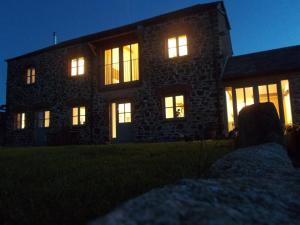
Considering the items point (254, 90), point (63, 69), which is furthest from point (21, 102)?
point (254, 90)

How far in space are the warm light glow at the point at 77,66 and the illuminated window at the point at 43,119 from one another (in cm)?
305

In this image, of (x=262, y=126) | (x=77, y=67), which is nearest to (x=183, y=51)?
(x=77, y=67)

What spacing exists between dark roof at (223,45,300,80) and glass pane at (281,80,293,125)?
0.72 meters

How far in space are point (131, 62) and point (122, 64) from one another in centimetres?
57

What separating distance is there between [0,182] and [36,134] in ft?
45.1

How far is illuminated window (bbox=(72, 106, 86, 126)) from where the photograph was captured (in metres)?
14.4

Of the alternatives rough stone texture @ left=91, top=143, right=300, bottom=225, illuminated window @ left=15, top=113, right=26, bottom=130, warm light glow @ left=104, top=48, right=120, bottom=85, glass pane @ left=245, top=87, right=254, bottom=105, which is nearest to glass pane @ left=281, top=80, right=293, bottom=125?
glass pane @ left=245, top=87, right=254, bottom=105

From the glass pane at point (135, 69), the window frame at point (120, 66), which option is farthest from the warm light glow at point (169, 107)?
the glass pane at point (135, 69)

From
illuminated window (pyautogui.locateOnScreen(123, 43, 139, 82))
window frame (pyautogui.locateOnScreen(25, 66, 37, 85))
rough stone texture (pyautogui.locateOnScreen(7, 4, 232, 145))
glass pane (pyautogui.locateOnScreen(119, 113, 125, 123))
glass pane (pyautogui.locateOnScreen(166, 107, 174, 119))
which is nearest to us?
rough stone texture (pyautogui.locateOnScreen(7, 4, 232, 145))

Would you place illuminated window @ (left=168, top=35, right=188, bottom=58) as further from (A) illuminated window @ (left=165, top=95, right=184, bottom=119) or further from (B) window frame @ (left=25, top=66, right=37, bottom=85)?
(B) window frame @ (left=25, top=66, right=37, bottom=85)

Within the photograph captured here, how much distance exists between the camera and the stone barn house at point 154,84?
1117 centimetres

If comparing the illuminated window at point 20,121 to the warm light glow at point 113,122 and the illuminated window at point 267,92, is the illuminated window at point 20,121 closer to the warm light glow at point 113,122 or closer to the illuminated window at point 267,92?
the warm light glow at point 113,122

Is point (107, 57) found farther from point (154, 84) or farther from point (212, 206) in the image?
point (212, 206)

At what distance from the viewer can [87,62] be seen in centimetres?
1466
